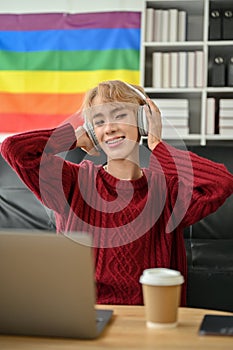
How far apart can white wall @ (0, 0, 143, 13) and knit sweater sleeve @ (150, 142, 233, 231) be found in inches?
116

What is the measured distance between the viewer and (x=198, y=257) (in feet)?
8.61

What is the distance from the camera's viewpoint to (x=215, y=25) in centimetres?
426

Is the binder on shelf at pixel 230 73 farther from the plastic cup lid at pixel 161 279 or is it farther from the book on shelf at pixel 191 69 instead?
the plastic cup lid at pixel 161 279

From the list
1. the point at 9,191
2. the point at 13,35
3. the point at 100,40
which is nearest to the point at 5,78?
the point at 13,35

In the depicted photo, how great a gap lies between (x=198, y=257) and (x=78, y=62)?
2294mm

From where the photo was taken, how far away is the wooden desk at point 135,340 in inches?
38.3

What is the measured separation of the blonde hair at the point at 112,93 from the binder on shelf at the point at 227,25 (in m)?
2.71

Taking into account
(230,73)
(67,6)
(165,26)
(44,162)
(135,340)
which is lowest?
(135,340)

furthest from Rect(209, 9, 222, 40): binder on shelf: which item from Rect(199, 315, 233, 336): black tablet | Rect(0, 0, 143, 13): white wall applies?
Rect(199, 315, 233, 336): black tablet

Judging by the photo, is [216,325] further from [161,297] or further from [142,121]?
[142,121]

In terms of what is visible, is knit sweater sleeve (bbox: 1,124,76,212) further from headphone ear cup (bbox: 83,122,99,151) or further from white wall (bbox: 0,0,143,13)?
white wall (bbox: 0,0,143,13)

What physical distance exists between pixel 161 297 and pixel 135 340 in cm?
10

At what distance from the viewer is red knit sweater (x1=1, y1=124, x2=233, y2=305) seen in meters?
1.61

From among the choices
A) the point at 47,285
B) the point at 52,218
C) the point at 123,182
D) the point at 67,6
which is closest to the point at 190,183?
the point at 123,182
